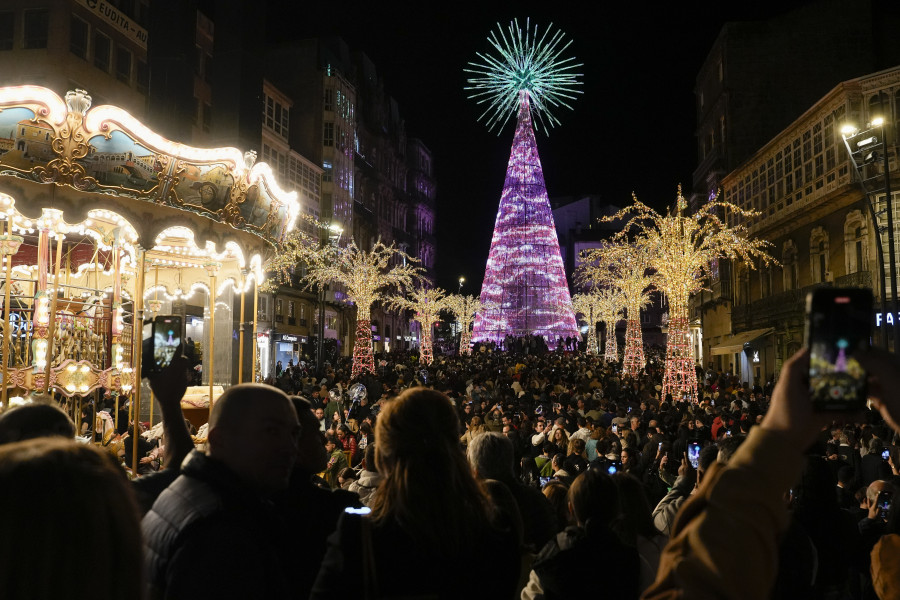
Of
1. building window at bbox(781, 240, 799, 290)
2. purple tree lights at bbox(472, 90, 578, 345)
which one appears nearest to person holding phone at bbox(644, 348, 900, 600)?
building window at bbox(781, 240, 799, 290)

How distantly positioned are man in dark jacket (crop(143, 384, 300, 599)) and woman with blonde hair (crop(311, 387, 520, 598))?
258 mm

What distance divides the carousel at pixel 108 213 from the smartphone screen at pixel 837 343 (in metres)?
7.06

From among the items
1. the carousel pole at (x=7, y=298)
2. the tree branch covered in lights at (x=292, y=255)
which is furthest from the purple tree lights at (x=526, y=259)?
the carousel pole at (x=7, y=298)

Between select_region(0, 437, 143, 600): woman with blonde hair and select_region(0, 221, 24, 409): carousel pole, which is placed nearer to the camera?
select_region(0, 437, 143, 600): woman with blonde hair

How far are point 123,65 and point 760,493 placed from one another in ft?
113

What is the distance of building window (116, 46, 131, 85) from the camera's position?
31.1 m

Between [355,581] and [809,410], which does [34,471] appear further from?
[809,410]

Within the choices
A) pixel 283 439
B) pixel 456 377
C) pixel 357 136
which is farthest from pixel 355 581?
pixel 357 136

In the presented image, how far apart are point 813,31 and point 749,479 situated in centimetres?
4806

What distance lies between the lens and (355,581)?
2.53 m

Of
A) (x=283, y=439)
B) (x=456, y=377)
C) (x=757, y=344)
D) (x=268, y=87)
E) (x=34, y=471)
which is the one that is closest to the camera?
(x=34, y=471)

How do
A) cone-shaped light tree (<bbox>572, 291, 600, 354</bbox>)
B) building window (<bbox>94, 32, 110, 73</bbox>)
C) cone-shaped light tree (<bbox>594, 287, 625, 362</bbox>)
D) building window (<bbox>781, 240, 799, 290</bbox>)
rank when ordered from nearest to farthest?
building window (<bbox>94, 32, 110, 73</bbox>)
building window (<bbox>781, 240, 799, 290</bbox>)
cone-shaped light tree (<bbox>594, 287, 625, 362</bbox>)
cone-shaped light tree (<bbox>572, 291, 600, 354</bbox>)

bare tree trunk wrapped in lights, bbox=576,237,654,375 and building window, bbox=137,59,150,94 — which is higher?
building window, bbox=137,59,150,94

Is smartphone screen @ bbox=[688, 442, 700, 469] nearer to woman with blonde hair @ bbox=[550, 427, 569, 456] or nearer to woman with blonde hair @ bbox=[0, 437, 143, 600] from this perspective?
woman with blonde hair @ bbox=[550, 427, 569, 456]
